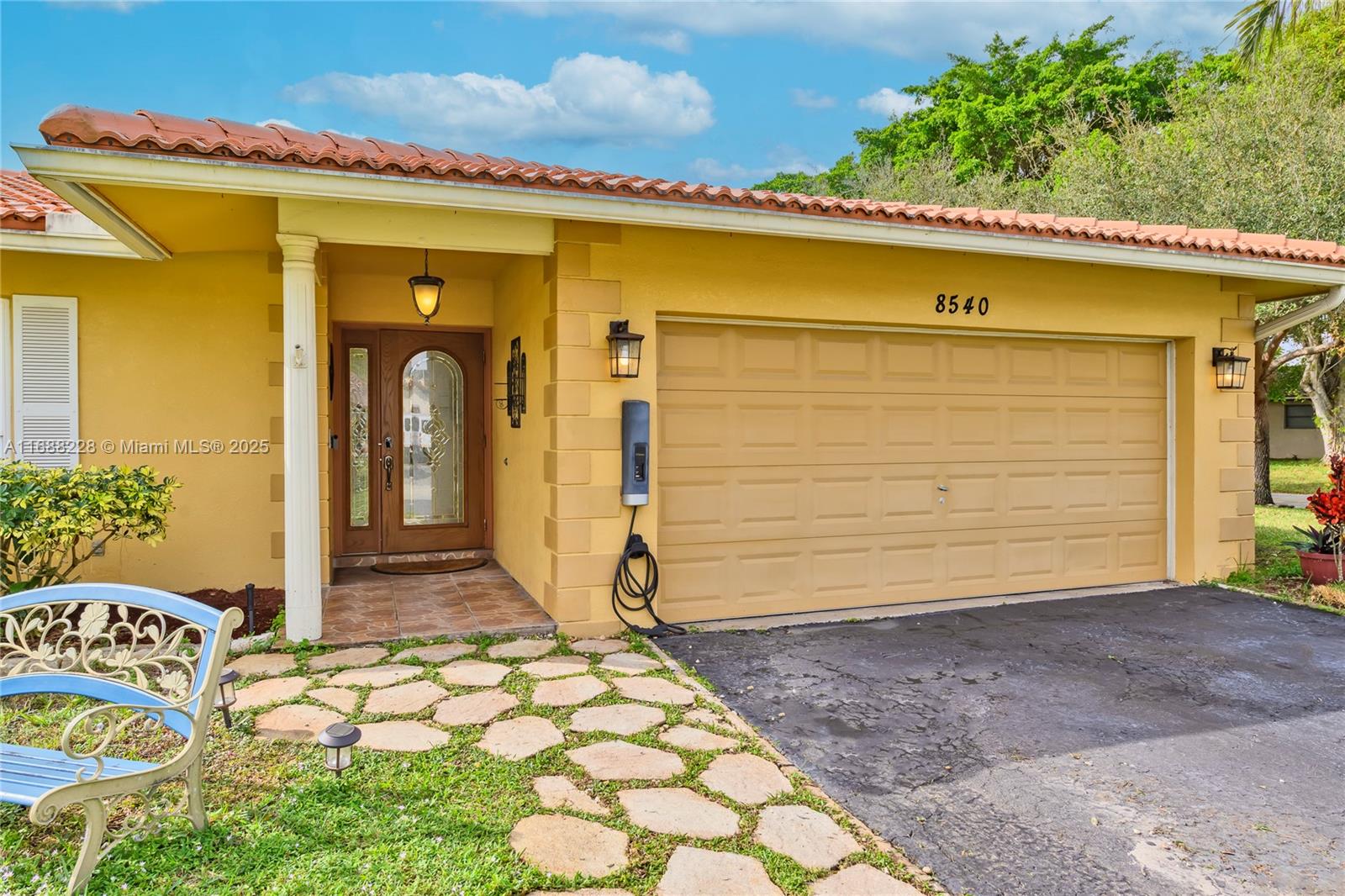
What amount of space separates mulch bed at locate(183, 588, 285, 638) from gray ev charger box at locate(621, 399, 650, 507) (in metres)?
2.62

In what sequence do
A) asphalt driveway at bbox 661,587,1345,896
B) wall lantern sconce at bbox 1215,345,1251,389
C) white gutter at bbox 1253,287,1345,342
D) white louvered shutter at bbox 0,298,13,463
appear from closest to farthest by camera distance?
asphalt driveway at bbox 661,587,1345,896 → white louvered shutter at bbox 0,298,13,463 → white gutter at bbox 1253,287,1345,342 → wall lantern sconce at bbox 1215,345,1251,389

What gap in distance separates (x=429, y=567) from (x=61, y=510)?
10.1 ft

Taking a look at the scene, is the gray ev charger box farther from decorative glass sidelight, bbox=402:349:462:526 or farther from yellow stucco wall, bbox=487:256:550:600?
decorative glass sidelight, bbox=402:349:462:526

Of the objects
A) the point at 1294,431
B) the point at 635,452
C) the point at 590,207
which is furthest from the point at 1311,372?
the point at 1294,431

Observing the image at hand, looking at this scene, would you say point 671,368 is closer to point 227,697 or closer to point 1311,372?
point 227,697

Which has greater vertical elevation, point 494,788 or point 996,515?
point 996,515

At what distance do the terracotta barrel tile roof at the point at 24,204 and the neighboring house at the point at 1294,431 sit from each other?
31.3m

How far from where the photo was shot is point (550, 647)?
4.91 m

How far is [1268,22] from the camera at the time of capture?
42.0 ft

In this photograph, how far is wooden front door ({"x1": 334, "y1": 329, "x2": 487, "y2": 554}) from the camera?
7.68 metres

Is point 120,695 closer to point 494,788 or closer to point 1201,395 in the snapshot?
point 494,788

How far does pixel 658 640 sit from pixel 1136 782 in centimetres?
283

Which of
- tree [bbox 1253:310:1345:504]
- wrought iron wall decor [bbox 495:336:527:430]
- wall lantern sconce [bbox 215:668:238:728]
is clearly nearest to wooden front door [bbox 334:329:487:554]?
wrought iron wall decor [bbox 495:336:527:430]

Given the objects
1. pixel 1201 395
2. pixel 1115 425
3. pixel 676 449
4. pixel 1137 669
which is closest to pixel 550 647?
pixel 676 449
